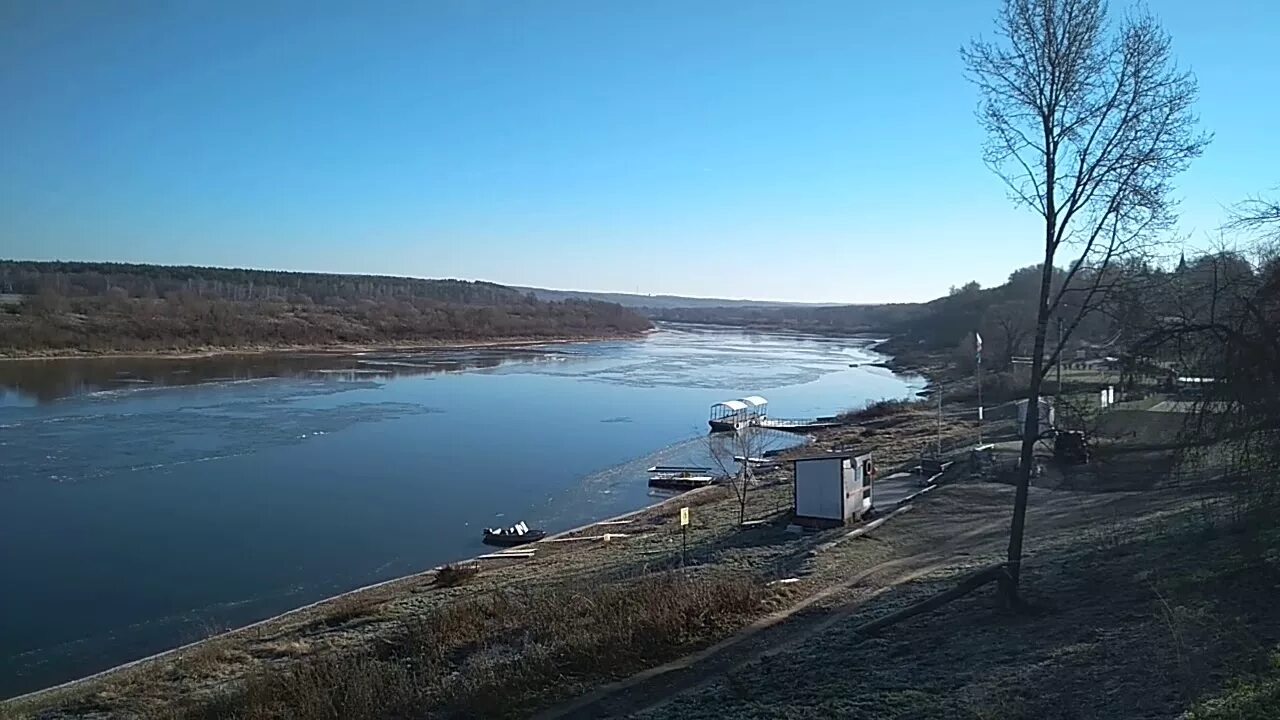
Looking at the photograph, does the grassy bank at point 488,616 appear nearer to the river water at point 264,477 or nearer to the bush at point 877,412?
the river water at point 264,477

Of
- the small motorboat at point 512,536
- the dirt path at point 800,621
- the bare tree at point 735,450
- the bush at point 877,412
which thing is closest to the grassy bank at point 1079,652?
the dirt path at point 800,621

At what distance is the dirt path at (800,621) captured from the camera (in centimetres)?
895

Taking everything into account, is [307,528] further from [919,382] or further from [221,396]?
[919,382]

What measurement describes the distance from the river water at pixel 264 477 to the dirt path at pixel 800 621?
1129 centimetres

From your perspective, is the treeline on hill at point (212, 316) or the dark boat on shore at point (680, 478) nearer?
the dark boat on shore at point (680, 478)

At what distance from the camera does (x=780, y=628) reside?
11.2 meters

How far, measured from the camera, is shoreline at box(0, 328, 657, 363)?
67.1 m

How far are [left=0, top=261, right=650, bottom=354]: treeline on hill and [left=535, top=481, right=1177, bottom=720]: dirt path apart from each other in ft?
228

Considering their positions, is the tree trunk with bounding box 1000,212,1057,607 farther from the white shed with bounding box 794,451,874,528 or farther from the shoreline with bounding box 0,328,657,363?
the shoreline with bounding box 0,328,657,363

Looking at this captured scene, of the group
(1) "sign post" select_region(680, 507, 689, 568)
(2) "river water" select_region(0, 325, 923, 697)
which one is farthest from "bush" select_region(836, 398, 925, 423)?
(1) "sign post" select_region(680, 507, 689, 568)

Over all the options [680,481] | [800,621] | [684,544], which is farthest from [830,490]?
[680,481]

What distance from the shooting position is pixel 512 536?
23.4 metres

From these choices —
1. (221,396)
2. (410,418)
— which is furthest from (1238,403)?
(221,396)

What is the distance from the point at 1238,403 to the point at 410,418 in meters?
39.4
